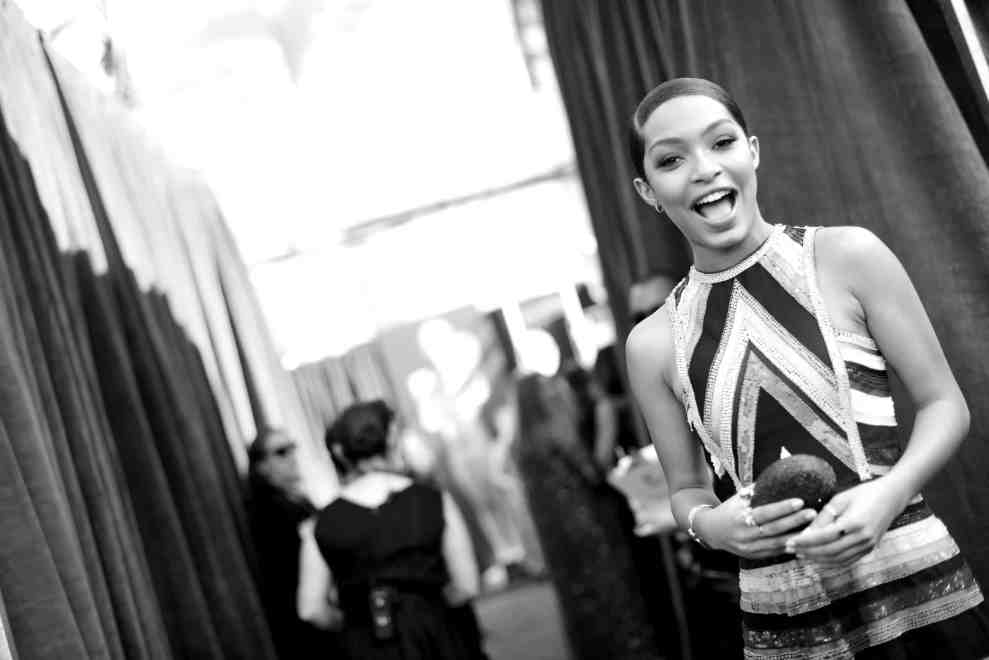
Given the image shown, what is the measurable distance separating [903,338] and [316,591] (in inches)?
103

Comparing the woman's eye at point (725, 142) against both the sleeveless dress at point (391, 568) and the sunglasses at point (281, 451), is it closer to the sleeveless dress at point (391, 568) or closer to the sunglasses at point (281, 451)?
the sleeveless dress at point (391, 568)

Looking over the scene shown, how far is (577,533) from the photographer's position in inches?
221

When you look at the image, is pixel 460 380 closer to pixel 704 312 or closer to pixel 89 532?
pixel 89 532

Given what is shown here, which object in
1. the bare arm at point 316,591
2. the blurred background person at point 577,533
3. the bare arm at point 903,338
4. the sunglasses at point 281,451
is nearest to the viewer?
the bare arm at point 903,338

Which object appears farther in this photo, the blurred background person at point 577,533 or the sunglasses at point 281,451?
the blurred background person at point 577,533

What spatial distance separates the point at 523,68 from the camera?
23.2 ft

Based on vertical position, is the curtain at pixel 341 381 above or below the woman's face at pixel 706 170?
below

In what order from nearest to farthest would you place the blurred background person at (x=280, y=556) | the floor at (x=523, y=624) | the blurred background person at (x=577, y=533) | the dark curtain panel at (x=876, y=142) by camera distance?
1. the dark curtain panel at (x=876, y=142)
2. the blurred background person at (x=280, y=556)
3. the blurred background person at (x=577, y=533)
4. the floor at (x=523, y=624)

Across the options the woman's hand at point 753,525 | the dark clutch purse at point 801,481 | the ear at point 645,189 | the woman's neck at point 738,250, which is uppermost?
the ear at point 645,189

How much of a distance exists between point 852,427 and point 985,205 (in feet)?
2.87

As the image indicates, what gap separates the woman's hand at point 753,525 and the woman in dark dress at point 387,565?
2.22 meters

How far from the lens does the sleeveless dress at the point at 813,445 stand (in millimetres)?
1429

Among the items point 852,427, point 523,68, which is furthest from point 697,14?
point 523,68

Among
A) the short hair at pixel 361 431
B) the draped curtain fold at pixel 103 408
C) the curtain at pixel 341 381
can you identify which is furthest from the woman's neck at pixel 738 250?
the curtain at pixel 341 381
